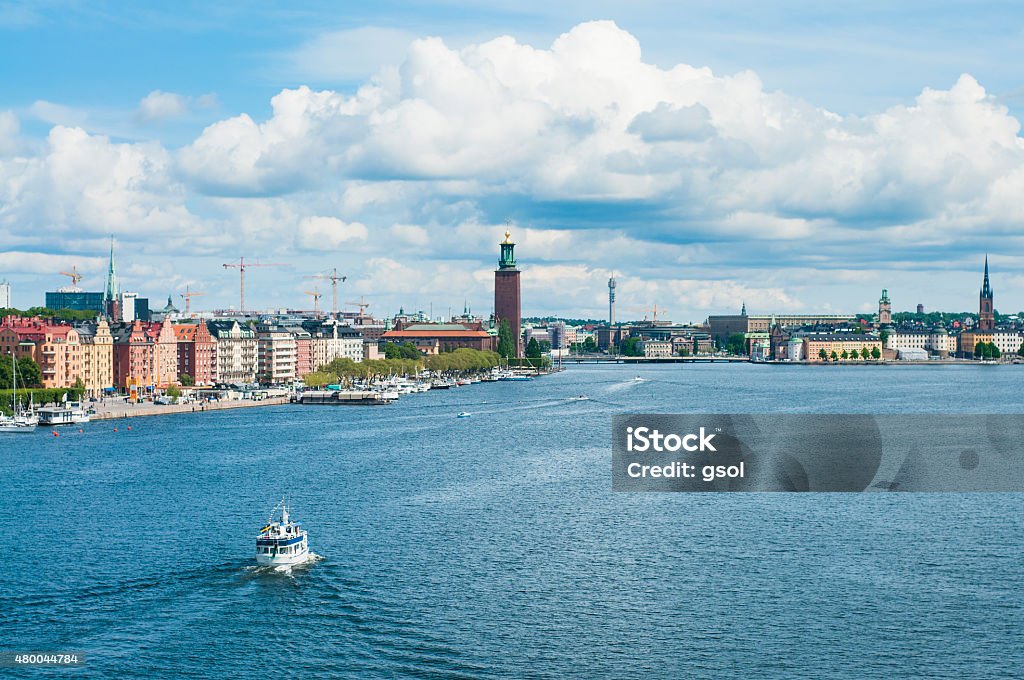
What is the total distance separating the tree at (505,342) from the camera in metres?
146

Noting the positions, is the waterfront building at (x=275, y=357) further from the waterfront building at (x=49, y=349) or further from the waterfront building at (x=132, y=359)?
the waterfront building at (x=49, y=349)

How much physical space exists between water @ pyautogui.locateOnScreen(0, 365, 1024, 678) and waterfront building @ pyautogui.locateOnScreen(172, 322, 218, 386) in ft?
166

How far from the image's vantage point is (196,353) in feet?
313

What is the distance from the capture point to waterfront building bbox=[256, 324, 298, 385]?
105188mm

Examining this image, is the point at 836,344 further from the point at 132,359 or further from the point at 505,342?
the point at 132,359

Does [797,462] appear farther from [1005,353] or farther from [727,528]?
[1005,353]

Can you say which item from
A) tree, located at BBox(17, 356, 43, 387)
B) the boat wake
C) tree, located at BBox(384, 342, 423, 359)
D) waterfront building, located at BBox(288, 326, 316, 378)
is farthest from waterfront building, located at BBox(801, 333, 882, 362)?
Answer: the boat wake

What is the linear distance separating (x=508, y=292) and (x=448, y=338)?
32.2ft

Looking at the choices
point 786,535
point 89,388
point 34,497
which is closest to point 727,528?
point 786,535

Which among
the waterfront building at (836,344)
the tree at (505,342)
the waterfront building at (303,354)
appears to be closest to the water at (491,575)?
the waterfront building at (303,354)

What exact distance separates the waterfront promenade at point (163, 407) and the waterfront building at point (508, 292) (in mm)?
77647

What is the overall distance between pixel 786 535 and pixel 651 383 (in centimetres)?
8158

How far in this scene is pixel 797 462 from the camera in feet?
144

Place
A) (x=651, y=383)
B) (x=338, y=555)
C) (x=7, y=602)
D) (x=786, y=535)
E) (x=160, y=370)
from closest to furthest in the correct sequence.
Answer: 1. (x=7, y=602)
2. (x=338, y=555)
3. (x=786, y=535)
4. (x=160, y=370)
5. (x=651, y=383)
